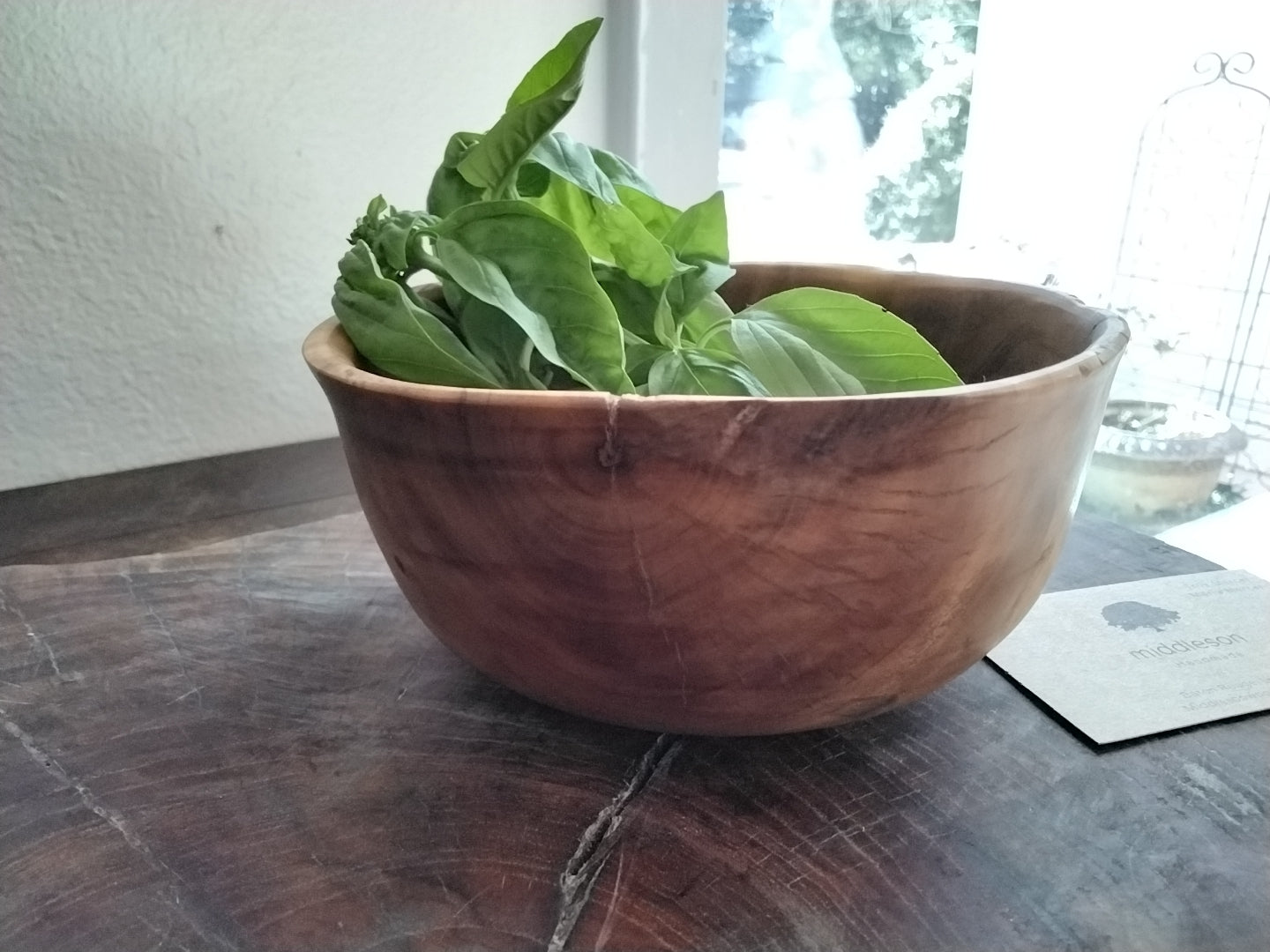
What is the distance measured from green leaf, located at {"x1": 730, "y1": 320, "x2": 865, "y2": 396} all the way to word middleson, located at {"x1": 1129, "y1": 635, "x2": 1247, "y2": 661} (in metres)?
0.22

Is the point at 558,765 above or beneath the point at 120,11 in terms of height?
beneath

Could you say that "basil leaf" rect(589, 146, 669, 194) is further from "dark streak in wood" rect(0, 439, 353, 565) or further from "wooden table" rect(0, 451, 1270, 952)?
"dark streak in wood" rect(0, 439, 353, 565)

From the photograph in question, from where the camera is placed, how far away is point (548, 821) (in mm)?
380

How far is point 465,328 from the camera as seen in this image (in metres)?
0.41

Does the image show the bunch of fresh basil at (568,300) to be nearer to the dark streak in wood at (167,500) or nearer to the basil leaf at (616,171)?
the basil leaf at (616,171)

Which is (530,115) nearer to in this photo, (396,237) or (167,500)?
(396,237)

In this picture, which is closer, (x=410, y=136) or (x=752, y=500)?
(x=752, y=500)

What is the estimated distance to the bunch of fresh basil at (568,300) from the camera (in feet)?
1.25

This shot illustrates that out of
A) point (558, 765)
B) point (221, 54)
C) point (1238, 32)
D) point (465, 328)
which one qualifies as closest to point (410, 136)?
point (221, 54)

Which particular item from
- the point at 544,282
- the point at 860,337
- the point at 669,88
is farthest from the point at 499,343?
the point at 669,88

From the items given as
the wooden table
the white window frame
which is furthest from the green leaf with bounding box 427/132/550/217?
the white window frame

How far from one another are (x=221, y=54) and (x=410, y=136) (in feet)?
0.47

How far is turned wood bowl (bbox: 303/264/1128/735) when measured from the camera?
1.05ft

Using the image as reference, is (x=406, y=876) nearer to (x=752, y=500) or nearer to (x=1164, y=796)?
(x=752, y=500)
